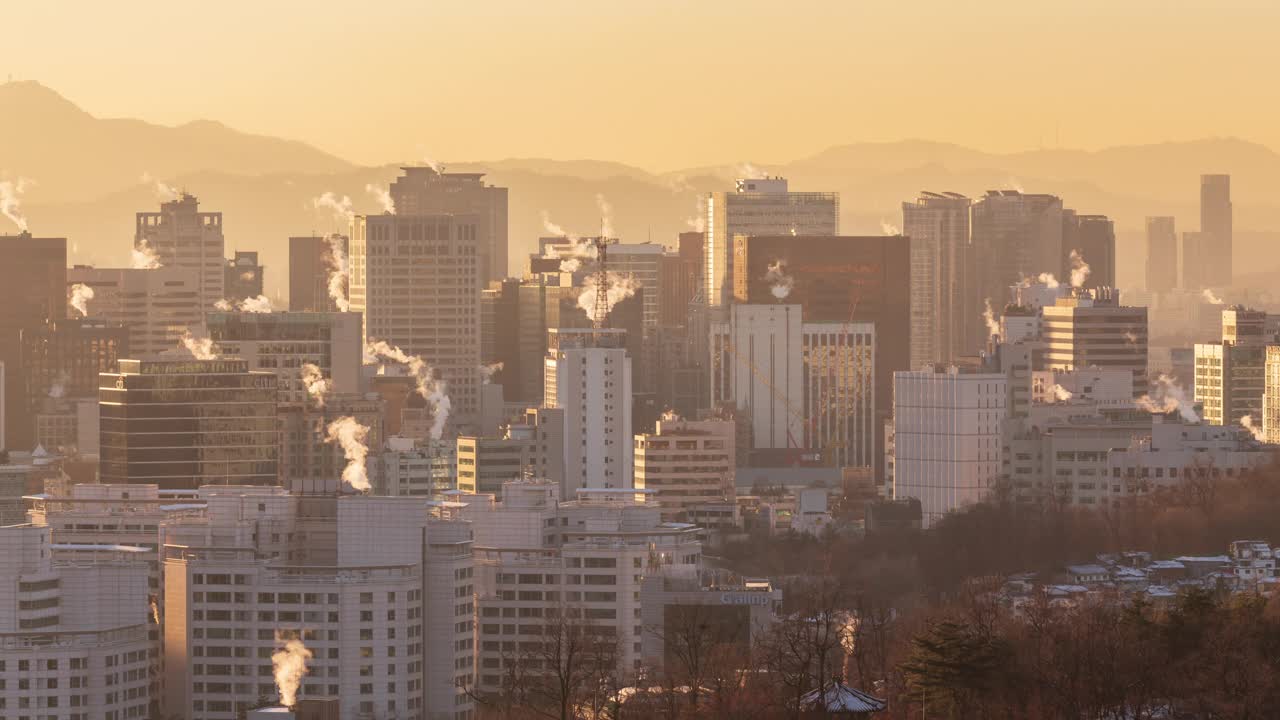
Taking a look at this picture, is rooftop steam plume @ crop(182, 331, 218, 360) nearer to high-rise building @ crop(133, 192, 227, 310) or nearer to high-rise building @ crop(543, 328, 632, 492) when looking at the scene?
high-rise building @ crop(543, 328, 632, 492)

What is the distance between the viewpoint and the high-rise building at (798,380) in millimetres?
148000

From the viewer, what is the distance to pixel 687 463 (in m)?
118

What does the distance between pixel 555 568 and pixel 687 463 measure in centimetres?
4564

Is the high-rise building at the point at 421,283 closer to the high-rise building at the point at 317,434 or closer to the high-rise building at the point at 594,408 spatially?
the high-rise building at the point at 594,408

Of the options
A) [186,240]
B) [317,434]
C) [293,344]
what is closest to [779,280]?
[186,240]

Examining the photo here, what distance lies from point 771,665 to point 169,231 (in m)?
121

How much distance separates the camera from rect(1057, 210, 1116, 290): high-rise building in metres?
190

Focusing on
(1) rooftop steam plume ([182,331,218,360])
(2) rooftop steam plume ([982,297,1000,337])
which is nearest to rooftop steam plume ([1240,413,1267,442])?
(2) rooftop steam plume ([982,297,1000,337])

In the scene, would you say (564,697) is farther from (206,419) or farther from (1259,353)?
(1259,353)

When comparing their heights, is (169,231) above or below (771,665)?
above

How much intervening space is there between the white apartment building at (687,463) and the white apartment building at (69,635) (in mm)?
48655

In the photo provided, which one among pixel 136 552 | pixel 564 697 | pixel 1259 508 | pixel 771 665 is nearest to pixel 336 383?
pixel 1259 508

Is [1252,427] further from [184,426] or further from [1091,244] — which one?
[1091,244]

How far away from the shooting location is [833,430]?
14875 cm
